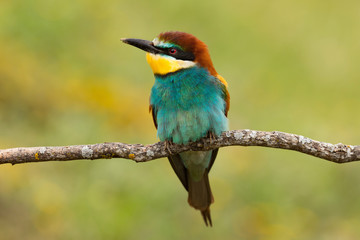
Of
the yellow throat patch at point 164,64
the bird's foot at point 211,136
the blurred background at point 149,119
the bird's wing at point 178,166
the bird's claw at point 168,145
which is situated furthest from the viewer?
the blurred background at point 149,119

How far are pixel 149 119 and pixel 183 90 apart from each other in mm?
1782

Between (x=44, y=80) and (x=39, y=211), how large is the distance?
145 centimetres

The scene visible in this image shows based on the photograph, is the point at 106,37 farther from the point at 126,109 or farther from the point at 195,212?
the point at 195,212

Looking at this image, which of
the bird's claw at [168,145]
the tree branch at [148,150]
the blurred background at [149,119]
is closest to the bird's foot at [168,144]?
the bird's claw at [168,145]

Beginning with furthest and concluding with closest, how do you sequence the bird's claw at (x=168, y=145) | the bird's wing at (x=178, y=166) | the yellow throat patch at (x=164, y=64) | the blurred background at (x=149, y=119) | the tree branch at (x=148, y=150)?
the blurred background at (x=149, y=119) < the bird's wing at (x=178, y=166) < the yellow throat patch at (x=164, y=64) < the bird's claw at (x=168, y=145) < the tree branch at (x=148, y=150)

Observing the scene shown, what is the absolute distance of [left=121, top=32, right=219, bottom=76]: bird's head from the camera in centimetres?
279

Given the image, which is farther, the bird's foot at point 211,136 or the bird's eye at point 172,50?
the bird's eye at point 172,50

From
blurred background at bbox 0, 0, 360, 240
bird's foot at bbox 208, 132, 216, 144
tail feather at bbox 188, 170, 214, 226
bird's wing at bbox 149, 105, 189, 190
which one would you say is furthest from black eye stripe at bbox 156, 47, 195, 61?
blurred background at bbox 0, 0, 360, 240

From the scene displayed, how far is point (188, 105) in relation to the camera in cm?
278

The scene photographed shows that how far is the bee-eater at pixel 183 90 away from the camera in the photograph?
8.93 ft

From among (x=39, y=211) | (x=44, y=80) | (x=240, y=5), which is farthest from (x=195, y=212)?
(x=240, y=5)

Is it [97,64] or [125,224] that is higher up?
[97,64]

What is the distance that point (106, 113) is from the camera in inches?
174

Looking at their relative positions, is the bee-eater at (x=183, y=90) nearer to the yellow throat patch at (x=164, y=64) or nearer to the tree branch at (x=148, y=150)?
the yellow throat patch at (x=164, y=64)
